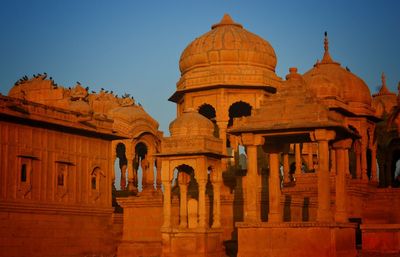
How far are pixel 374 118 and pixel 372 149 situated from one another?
1666mm

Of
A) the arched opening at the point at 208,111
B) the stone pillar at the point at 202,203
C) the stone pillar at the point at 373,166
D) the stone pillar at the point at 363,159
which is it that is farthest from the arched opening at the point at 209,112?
the stone pillar at the point at 202,203

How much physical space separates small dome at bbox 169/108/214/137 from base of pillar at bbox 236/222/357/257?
654cm

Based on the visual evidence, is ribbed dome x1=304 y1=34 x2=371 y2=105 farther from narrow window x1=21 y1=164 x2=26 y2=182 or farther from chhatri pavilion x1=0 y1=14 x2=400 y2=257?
narrow window x1=21 y1=164 x2=26 y2=182

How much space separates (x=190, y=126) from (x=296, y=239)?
827cm

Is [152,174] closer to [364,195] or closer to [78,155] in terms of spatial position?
[78,155]

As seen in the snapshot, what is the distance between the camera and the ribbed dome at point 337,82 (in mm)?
41719

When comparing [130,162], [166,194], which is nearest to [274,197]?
[166,194]

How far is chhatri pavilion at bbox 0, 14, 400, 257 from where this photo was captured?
2723cm

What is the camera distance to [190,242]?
104 ft

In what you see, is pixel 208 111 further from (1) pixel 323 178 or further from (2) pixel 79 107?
(1) pixel 323 178

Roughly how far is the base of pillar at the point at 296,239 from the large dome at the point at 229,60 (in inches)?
565

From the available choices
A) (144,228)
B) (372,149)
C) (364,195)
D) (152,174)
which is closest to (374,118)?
(372,149)

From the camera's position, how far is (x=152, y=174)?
4453 cm

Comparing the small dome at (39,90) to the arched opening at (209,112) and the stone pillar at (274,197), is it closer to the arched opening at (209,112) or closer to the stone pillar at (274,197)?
the arched opening at (209,112)
